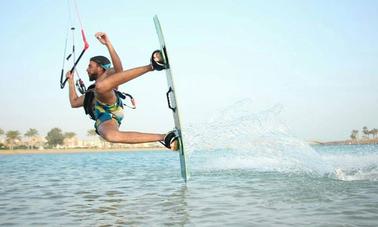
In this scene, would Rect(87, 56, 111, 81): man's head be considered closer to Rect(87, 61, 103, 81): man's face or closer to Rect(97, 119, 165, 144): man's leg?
Rect(87, 61, 103, 81): man's face

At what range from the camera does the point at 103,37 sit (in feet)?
20.3

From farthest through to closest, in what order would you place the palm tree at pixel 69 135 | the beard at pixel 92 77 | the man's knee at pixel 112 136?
the palm tree at pixel 69 135, the beard at pixel 92 77, the man's knee at pixel 112 136

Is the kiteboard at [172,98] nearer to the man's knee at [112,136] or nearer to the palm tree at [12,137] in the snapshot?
the man's knee at [112,136]

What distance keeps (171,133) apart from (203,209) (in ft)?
4.31

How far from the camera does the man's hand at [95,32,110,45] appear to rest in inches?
242

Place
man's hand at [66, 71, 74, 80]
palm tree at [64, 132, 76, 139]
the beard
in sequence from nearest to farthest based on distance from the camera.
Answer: the beard < man's hand at [66, 71, 74, 80] < palm tree at [64, 132, 76, 139]

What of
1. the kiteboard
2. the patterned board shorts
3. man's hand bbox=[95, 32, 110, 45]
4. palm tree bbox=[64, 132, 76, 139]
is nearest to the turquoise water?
the kiteboard

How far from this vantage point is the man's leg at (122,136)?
6.31 m

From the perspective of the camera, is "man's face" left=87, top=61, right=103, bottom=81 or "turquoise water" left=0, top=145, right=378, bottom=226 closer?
"turquoise water" left=0, top=145, right=378, bottom=226

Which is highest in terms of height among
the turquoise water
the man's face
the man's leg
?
the man's face

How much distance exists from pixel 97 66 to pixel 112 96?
61 cm

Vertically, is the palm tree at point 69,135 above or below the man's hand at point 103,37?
above

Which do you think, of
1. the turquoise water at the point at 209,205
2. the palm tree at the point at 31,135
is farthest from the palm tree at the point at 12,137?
the turquoise water at the point at 209,205

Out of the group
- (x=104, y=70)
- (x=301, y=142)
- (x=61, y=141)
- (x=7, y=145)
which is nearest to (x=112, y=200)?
(x=104, y=70)
